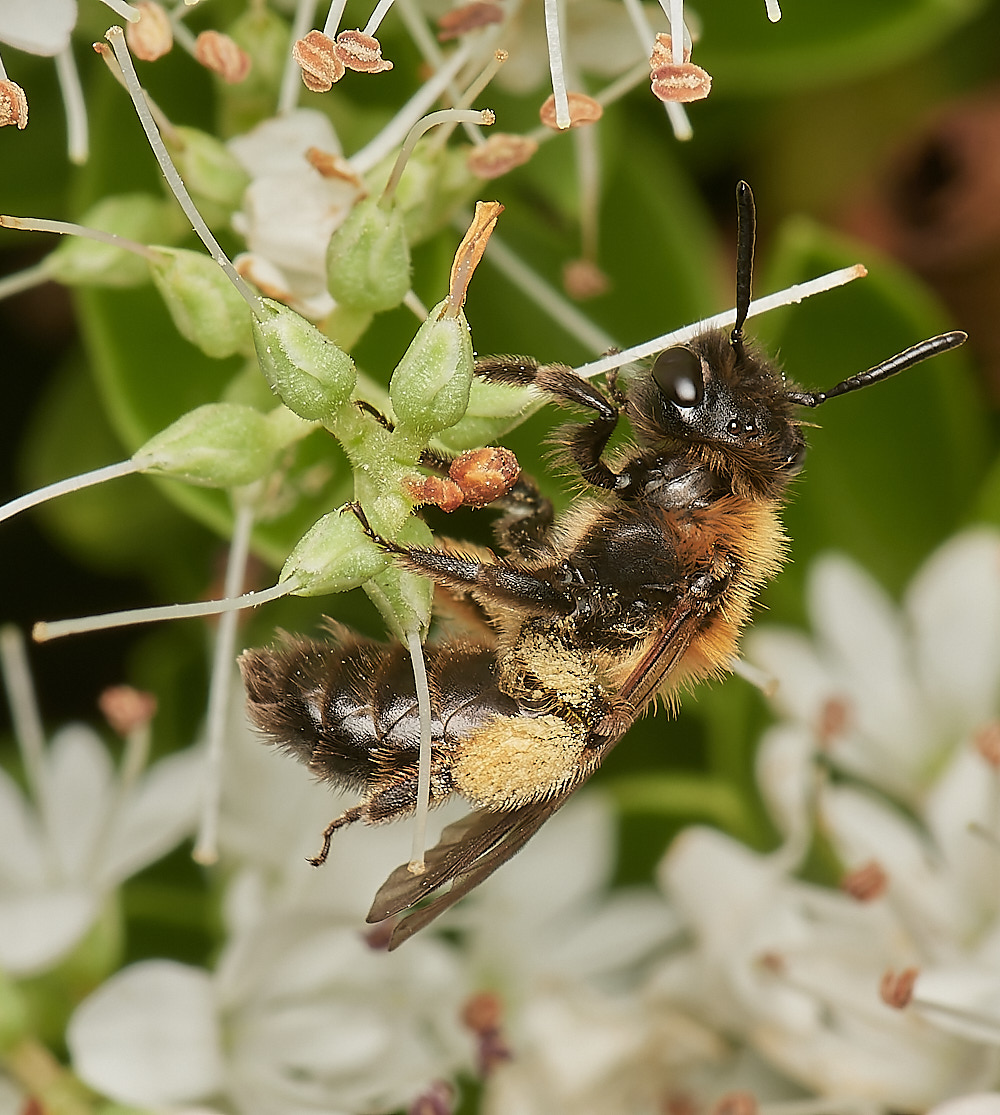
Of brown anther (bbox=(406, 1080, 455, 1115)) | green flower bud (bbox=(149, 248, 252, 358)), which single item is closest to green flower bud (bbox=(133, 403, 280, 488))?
green flower bud (bbox=(149, 248, 252, 358))

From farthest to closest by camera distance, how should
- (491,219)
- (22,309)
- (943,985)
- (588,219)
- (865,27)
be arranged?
(22,309)
(865,27)
(588,219)
(943,985)
(491,219)

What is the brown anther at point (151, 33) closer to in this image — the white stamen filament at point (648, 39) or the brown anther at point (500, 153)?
the brown anther at point (500, 153)

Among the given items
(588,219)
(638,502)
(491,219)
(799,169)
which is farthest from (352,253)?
(799,169)

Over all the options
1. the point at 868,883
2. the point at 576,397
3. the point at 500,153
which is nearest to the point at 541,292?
the point at 500,153

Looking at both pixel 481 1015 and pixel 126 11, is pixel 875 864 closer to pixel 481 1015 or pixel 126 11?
pixel 481 1015

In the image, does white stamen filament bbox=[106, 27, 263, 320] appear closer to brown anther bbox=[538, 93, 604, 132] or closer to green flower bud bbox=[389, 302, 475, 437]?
green flower bud bbox=[389, 302, 475, 437]

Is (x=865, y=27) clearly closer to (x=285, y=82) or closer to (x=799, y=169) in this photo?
(x=799, y=169)

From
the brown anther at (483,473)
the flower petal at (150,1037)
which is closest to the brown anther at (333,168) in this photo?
the brown anther at (483,473)

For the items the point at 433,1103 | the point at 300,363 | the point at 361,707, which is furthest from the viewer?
the point at 433,1103
